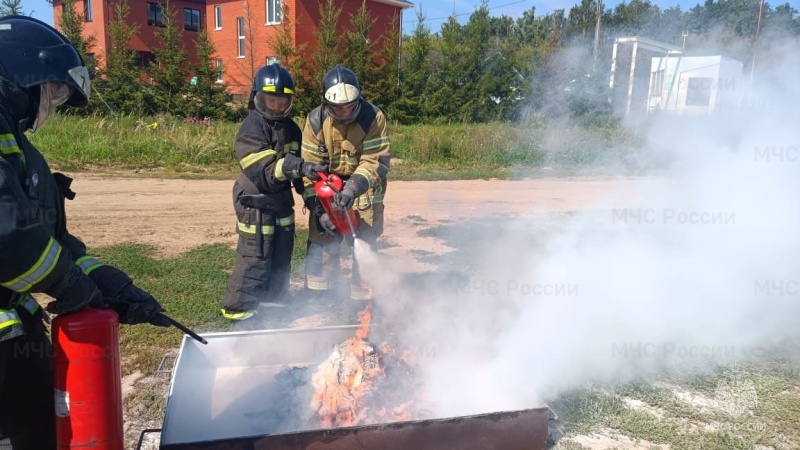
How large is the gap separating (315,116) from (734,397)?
399cm

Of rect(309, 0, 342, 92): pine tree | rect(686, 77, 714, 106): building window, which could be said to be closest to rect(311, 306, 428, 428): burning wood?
rect(686, 77, 714, 106): building window

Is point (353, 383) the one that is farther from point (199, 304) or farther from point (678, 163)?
point (678, 163)

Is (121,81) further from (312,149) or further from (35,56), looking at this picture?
(35,56)

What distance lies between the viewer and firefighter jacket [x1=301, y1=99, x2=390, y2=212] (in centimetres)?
504

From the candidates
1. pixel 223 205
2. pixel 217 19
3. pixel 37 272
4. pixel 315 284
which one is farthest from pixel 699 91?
pixel 217 19

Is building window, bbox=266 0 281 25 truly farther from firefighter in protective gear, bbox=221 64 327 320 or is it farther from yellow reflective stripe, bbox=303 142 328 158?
firefighter in protective gear, bbox=221 64 327 320

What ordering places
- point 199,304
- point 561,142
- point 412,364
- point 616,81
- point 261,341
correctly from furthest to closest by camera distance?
point 561,142
point 616,81
point 199,304
point 261,341
point 412,364

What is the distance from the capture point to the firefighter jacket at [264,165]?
4504 mm

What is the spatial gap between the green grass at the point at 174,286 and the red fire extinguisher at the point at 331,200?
53.8 inches

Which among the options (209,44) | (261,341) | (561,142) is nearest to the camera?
(261,341)

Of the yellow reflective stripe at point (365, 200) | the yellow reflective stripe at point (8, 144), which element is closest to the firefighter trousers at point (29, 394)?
the yellow reflective stripe at point (8, 144)

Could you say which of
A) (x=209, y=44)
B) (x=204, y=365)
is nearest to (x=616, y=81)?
(x=204, y=365)

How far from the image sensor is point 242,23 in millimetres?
31188

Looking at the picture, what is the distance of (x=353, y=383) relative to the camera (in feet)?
11.9
